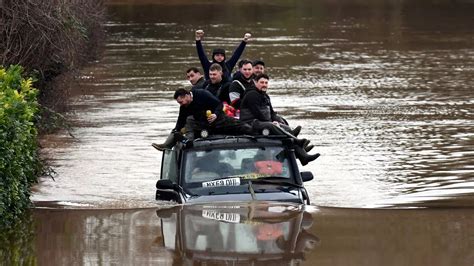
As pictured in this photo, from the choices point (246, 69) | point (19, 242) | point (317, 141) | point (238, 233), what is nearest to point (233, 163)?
point (238, 233)

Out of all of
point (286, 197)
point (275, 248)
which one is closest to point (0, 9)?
point (286, 197)

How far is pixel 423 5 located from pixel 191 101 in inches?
1879

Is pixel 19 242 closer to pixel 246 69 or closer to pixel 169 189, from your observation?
pixel 169 189

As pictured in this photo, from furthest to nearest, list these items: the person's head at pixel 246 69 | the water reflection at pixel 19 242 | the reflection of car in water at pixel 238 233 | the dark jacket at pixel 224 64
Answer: the dark jacket at pixel 224 64 → the person's head at pixel 246 69 → the water reflection at pixel 19 242 → the reflection of car in water at pixel 238 233

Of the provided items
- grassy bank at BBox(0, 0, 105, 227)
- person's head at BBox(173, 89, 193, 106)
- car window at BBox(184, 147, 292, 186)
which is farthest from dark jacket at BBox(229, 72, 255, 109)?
grassy bank at BBox(0, 0, 105, 227)

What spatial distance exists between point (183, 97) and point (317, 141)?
28.5 feet

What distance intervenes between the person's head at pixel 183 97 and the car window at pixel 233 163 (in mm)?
974

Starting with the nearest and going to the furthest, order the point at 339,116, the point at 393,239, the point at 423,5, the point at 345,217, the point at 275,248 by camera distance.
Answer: the point at 275,248 < the point at 393,239 < the point at 345,217 < the point at 339,116 < the point at 423,5

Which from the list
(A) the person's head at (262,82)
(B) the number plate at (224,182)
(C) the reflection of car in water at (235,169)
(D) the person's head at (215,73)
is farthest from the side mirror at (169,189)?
(D) the person's head at (215,73)

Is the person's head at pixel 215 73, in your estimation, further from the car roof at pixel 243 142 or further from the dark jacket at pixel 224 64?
the car roof at pixel 243 142

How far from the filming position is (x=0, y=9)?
68.2 feet

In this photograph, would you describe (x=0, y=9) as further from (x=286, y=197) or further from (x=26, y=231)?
(x=286, y=197)

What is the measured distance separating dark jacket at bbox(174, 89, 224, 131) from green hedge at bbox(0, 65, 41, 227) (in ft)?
7.16

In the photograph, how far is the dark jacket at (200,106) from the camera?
16.9 meters
